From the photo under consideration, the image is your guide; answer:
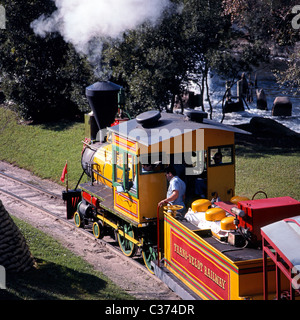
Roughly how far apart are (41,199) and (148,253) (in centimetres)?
730

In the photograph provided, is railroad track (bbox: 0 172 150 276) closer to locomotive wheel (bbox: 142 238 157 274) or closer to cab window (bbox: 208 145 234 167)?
locomotive wheel (bbox: 142 238 157 274)

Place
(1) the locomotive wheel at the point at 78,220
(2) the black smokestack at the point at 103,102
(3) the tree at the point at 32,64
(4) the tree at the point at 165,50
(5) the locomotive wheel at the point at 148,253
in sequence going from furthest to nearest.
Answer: (3) the tree at the point at 32,64
(4) the tree at the point at 165,50
(1) the locomotive wheel at the point at 78,220
(2) the black smokestack at the point at 103,102
(5) the locomotive wheel at the point at 148,253

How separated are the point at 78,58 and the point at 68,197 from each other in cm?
1116

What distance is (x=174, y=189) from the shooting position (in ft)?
33.8

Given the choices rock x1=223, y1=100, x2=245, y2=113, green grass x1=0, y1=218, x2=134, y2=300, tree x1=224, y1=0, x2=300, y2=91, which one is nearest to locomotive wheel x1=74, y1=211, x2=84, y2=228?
green grass x1=0, y1=218, x2=134, y2=300

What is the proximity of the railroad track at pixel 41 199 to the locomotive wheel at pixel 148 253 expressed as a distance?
0.85 meters

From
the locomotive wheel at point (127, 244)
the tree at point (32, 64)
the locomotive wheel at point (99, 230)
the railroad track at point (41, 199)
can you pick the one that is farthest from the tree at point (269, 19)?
the locomotive wheel at point (127, 244)

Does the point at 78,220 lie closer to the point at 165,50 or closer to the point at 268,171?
the point at 268,171

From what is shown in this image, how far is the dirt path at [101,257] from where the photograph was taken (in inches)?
421

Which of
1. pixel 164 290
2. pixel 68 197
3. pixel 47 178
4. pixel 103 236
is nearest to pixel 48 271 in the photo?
pixel 164 290

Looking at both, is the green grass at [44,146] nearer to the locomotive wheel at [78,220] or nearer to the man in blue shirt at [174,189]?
the locomotive wheel at [78,220]

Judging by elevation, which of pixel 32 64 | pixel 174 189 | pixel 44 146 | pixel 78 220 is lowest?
pixel 78 220

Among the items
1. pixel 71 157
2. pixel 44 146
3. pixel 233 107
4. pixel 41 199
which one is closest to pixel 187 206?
pixel 41 199

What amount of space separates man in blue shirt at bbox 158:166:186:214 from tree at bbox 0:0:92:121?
16774mm
